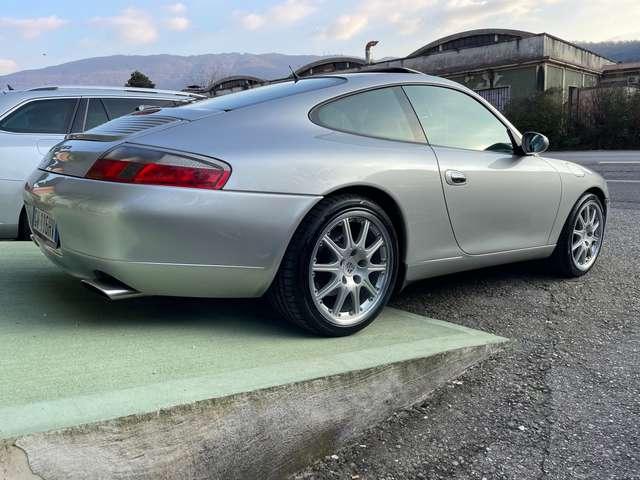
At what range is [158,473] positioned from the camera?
78.4 inches

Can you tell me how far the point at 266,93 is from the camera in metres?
3.32

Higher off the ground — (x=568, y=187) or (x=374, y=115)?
(x=374, y=115)

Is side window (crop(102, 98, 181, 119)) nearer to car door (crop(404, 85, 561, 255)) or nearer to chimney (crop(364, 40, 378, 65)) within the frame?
car door (crop(404, 85, 561, 255))

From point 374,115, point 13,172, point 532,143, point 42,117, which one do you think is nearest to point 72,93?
point 42,117

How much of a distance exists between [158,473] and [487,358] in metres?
1.77

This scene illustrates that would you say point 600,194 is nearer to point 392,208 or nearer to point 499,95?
point 392,208

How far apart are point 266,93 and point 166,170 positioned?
0.93m

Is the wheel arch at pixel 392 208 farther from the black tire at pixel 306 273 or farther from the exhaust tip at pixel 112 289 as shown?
the exhaust tip at pixel 112 289

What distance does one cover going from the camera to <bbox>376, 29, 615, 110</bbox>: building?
2894 cm

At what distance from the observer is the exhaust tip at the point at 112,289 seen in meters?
2.69

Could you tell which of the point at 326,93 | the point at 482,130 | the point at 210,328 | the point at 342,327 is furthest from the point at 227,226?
the point at 482,130

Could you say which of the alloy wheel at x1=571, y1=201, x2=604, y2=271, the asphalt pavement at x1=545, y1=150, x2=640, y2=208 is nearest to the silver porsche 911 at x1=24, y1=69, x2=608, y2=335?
the alloy wheel at x1=571, y1=201, x2=604, y2=271

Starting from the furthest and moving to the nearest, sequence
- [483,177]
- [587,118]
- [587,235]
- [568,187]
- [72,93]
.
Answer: [587,118], [72,93], [587,235], [568,187], [483,177]

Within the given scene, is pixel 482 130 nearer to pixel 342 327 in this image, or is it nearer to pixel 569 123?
pixel 342 327
